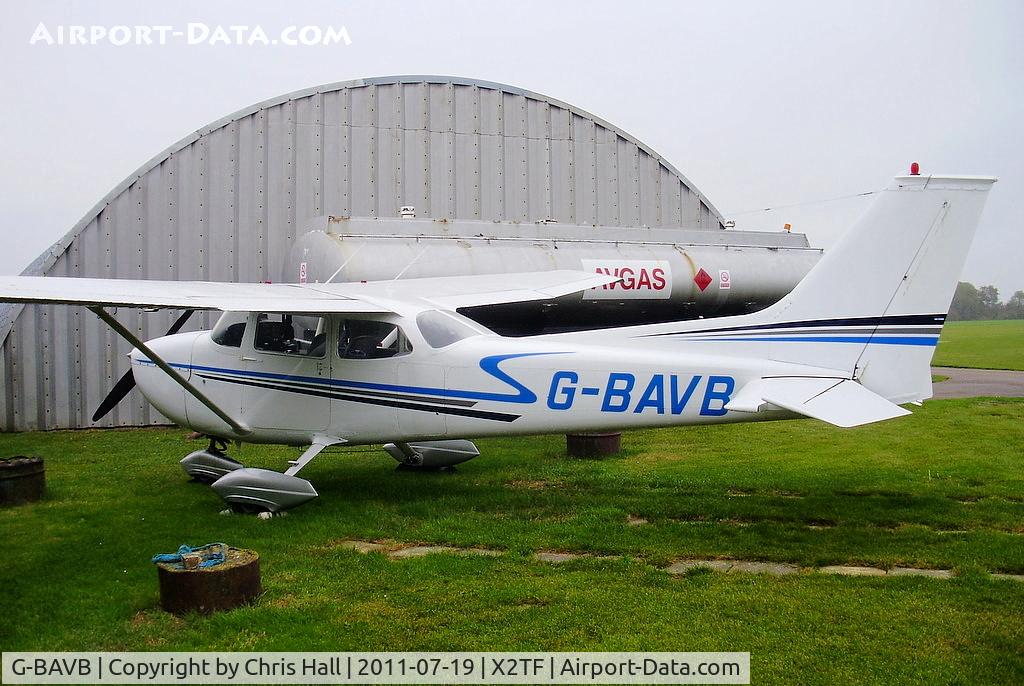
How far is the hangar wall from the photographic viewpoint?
1414cm

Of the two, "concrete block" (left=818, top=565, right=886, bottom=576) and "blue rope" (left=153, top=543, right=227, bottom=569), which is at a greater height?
"blue rope" (left=153, top=543, right=227, bottom=569)

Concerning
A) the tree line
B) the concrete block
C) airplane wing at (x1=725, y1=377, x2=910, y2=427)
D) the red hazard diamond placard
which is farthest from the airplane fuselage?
the tree line

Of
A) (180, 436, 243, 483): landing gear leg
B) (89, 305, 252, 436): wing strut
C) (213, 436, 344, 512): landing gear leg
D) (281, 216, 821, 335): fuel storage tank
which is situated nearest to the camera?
(89, 305, 252, 436): wing strut

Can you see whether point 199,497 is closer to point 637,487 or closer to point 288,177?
point 637,487

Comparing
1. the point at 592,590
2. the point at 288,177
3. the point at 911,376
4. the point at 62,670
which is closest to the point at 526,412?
the point at 592,590

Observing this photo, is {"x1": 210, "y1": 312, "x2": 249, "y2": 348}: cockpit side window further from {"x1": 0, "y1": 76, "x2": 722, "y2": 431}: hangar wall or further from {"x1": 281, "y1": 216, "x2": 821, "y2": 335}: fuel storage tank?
{"x1": 0, "y1": 76, "x2": 722, "y2": 431}: hangar wall

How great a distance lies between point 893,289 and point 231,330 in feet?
21.2

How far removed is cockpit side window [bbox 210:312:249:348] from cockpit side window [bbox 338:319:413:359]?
43.9 inches

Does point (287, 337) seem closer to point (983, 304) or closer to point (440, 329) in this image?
point (440, 329)

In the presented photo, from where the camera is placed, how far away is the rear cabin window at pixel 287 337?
8469 mm

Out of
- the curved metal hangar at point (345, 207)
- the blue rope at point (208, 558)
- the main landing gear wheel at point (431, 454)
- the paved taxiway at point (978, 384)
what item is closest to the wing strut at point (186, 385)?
the main landing gear wheel at point (431, 454)

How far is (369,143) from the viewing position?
15617 millimetres

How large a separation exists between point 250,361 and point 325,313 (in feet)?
4.13

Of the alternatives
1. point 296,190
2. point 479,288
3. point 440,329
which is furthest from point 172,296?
point 296,190
